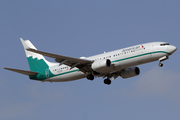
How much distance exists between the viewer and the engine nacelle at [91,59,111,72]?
4797 cm

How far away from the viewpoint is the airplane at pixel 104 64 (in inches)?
1853

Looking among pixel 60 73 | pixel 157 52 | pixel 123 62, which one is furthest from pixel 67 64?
pixel 157 52

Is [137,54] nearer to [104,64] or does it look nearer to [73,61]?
[104,64]

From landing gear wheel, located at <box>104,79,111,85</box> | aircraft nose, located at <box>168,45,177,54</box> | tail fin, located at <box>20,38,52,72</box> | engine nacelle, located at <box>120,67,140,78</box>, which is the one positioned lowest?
landing gear wheel, located at <box>104,79,111,85</box>

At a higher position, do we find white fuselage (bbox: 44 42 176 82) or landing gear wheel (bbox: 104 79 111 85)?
white fuselage (bbox: 44 42 176 82)

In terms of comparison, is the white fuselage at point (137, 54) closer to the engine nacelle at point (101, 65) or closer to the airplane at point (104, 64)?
the airplane at point (104, 64)

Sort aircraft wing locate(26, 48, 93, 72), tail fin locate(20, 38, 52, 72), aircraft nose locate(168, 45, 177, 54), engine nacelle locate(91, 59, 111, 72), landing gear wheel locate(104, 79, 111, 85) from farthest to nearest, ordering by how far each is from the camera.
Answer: tail fin locate(20, 38, 52, 72) → landing gear wheel locate(104, 79, 111, 85) → engine nacelle locate(91, 59, 111, 72) → aircraft wing locate(26, 48, 93, 72) → aircraft nose locate(168, 45, 177, 54)

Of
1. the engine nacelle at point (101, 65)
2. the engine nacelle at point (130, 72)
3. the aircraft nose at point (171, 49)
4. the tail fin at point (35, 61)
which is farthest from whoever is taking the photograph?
the tail fin at point (35, 61)

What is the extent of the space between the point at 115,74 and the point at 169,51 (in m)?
10.7

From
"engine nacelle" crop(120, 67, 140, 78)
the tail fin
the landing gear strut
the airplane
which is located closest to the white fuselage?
the airplane

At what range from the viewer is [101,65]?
48.2m

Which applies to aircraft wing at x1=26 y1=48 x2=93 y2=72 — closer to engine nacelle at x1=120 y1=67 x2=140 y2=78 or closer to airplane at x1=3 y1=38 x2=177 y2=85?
airplane at x1=3 y1=38 x2=177 y2=85

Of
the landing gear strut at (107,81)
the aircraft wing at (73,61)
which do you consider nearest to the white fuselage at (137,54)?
the aircraft wing at (73,61)

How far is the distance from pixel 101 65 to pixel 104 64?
1.53 feet
